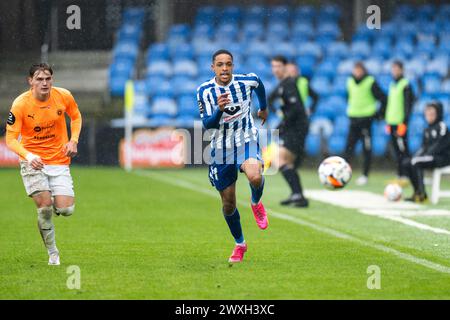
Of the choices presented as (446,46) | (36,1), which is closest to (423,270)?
(36,1)

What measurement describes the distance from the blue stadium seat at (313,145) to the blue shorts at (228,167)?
14.2 metres

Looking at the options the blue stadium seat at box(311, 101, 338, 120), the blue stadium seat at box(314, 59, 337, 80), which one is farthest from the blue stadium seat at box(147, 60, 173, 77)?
the blue stadium seat at box(311, 101, 338, 120)

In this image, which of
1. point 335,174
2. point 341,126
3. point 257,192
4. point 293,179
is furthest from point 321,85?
point 257,192

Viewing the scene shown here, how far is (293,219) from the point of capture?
42.2 feet

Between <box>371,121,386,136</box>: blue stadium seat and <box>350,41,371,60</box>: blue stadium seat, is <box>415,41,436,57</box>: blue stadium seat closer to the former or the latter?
<box>350,41,371,60</box>: blue stadium seat

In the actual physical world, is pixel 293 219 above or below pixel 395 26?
below

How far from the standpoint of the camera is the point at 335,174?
1348 centimetres

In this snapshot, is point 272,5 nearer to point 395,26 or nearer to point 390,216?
point 395,26

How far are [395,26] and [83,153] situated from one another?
1006cm

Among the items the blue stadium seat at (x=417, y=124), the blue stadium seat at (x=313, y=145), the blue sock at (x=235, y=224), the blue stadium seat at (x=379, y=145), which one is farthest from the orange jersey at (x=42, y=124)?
the blue stadium seat at (x=417, y=124)

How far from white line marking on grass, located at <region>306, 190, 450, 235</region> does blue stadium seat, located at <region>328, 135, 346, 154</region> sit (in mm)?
6163

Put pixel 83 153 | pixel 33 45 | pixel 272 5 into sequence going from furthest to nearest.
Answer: pixel 272 5, pixel 33 45, pixel 83 153

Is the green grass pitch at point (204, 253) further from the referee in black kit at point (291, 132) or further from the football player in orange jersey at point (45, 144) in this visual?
the football player in orange jersey at point (45, 144)

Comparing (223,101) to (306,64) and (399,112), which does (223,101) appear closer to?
(399,112)
